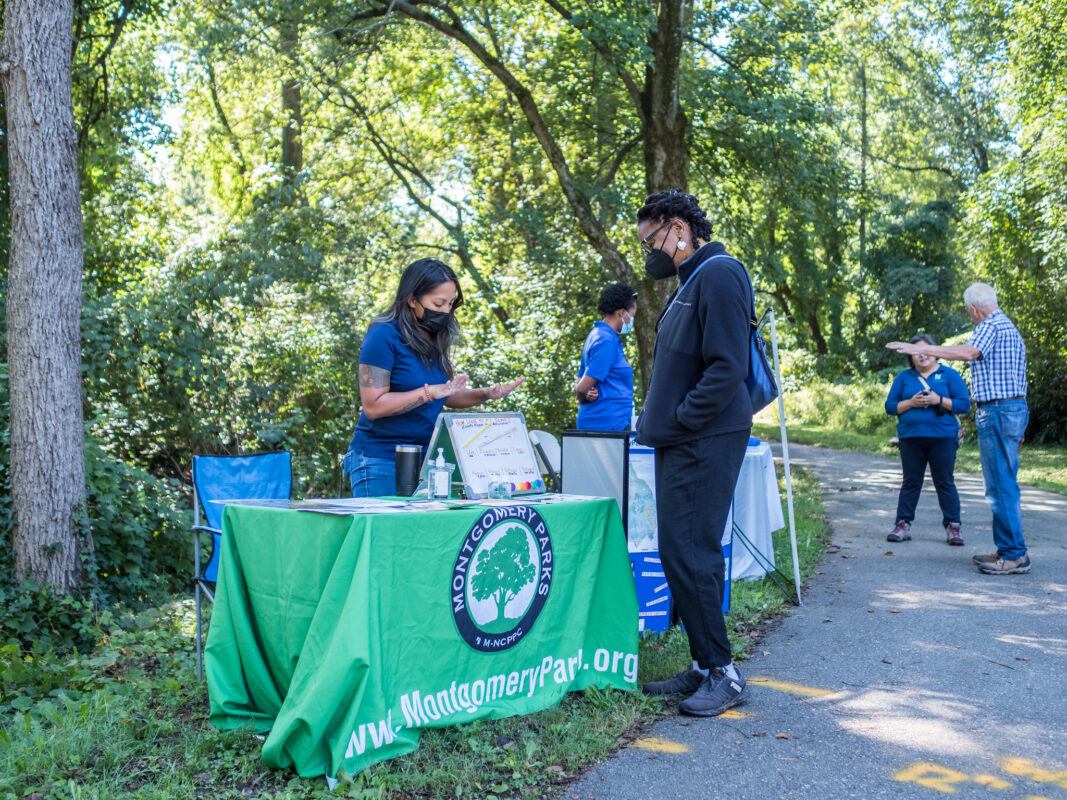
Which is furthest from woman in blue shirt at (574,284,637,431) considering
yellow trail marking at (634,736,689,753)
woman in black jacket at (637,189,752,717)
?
yellow trail marking at (634,736,689,753)

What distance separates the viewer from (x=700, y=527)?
152 inches

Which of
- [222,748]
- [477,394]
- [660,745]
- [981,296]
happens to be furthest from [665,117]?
[222,748]

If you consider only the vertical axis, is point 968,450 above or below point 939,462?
below

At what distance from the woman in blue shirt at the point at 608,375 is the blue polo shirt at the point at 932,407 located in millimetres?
2748

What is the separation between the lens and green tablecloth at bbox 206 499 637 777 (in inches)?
126

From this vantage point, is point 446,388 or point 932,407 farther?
point 932,407

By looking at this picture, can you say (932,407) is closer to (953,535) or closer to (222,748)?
(953,535)

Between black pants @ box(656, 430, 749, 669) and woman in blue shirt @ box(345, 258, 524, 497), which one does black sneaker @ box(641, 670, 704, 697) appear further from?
woman in blue shirt @ box(345, 258, 524, 497)

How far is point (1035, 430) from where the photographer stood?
1950 cm

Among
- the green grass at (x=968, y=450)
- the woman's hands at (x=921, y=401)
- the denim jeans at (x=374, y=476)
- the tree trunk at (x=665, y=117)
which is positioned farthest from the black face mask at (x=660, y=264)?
the green grass at (x=968, y=450)

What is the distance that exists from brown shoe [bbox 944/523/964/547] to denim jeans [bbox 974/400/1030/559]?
48.2 inches

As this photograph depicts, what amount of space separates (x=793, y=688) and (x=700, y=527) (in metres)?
1.06

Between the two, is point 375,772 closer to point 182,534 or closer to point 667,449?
point 667,449

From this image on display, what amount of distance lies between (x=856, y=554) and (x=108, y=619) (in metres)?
6.01
